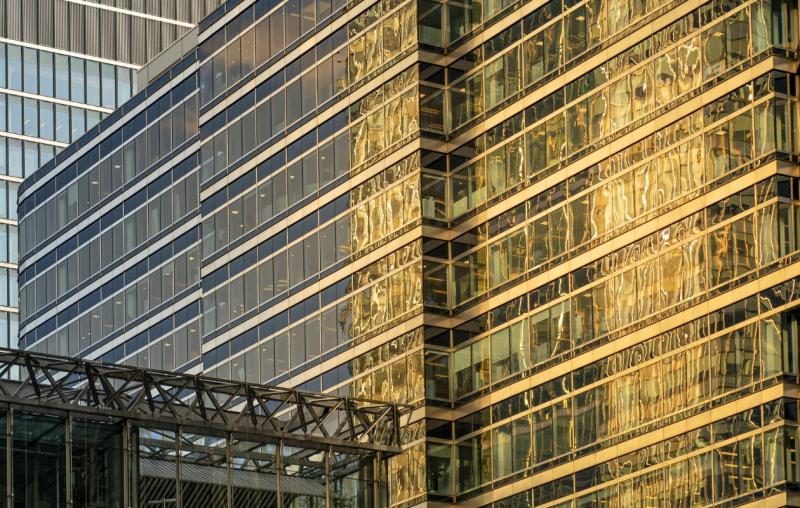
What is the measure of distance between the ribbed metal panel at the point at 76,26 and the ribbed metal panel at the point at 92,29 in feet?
1.22

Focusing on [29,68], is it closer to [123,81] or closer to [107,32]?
[107,32]

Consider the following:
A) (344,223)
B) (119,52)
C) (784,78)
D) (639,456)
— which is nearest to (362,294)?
(344,223)

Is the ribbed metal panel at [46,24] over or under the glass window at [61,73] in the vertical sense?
over

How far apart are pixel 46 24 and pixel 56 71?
3412mm

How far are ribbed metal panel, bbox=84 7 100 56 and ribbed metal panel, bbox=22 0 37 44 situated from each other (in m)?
3.56

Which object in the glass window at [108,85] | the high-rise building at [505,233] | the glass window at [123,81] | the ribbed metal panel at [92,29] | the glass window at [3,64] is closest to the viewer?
the high-rise building at [505,233]

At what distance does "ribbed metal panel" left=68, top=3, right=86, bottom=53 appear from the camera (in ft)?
527

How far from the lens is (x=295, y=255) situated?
334 ft

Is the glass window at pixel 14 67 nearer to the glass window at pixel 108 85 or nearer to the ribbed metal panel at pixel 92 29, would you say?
the ribbed metal panel at pixel 92 29

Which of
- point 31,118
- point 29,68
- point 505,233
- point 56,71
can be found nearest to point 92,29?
point 56,71

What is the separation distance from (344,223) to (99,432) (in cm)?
2903

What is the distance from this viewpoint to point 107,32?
530 ft

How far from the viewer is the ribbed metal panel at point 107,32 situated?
16150 cm

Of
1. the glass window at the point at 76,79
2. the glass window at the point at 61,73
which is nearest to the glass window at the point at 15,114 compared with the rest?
the glass window at the point at 61,73
